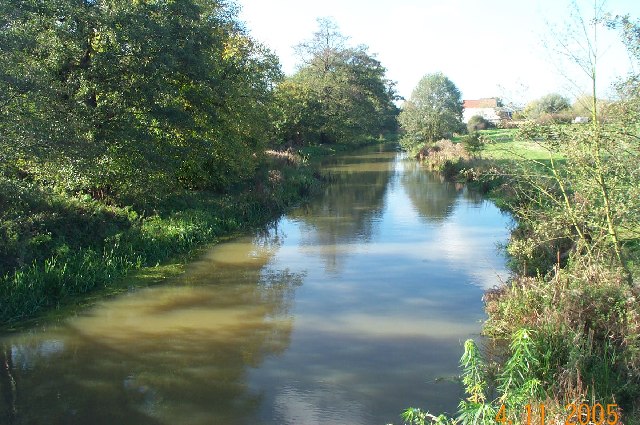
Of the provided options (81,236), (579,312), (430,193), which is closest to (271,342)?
(579,312)

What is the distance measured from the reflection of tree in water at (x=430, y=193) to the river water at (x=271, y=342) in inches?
222

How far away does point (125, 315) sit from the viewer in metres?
10.1

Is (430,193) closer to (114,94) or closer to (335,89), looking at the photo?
(114,94)

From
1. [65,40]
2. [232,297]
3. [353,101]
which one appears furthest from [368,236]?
[353,101]

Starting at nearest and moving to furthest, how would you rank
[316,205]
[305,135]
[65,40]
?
[65,40] < [316,205] < [305,135]

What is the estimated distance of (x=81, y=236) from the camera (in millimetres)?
12586

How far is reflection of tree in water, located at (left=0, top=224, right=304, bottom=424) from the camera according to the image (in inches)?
269

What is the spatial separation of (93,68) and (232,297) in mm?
7277

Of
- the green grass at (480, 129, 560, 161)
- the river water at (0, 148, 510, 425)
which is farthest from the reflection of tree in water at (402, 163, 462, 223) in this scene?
the green grass at (480, 129, 560, 161)

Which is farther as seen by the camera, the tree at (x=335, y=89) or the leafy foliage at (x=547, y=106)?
the tree at (x=335, y=89)

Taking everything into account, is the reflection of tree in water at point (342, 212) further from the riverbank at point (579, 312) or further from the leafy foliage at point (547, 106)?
the leafy foliage at point (547, 106)

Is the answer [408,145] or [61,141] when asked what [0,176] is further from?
[408,145]

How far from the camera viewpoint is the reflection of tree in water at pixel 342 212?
1629 centimetres
